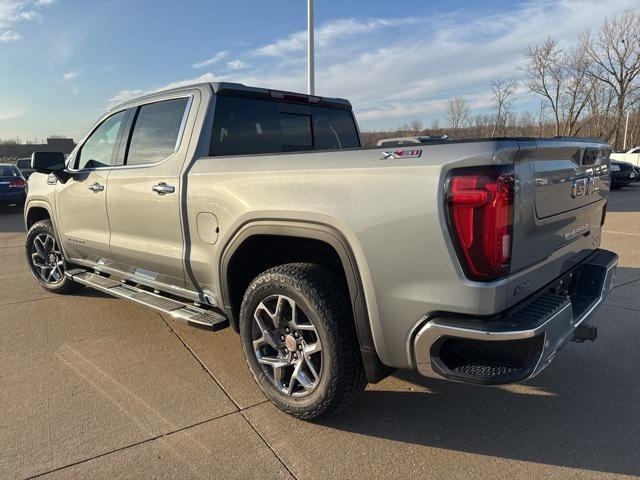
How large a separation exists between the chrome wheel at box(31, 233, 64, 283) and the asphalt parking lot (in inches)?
52.1

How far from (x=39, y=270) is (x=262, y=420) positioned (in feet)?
13.2

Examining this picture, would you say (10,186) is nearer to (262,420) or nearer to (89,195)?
(89,195)

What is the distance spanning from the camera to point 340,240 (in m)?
2.41

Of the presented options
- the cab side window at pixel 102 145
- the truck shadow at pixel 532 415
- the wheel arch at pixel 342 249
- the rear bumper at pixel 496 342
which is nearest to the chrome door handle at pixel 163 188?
the wheel arch at pixel 342 249

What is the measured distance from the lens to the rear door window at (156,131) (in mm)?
3508

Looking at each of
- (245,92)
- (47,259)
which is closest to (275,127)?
(245,92)

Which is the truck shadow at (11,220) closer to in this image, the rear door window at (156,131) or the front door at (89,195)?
the front door at (89,195)

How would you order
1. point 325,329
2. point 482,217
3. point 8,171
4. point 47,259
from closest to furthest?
point 482,217 → point 325,329 → point 47,259 → point 8,171

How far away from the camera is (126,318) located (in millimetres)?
4512

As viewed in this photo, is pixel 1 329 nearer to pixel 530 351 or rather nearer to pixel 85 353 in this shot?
pixel 85 353

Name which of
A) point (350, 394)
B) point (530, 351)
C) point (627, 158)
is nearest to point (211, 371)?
point (350, 394)

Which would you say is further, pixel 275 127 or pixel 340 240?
pixel 275 127

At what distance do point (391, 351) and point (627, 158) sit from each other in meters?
28.7

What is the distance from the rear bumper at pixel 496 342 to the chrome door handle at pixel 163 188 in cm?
200
